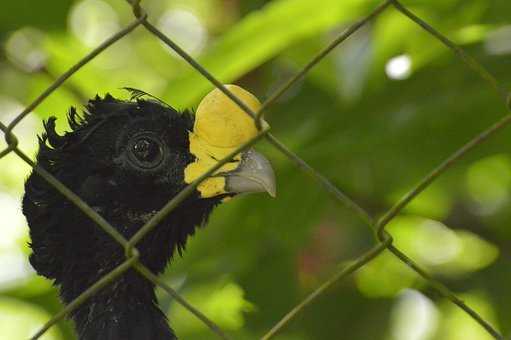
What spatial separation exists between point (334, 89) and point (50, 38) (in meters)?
1.03

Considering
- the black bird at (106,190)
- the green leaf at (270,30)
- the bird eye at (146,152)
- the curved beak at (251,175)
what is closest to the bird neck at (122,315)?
the black bird at (106,190)

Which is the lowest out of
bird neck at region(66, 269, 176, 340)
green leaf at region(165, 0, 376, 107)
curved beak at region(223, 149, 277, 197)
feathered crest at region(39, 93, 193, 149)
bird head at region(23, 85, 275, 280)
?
bird neck at region(66, 269, 176, 340)

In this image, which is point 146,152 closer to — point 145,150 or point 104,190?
point 145,150

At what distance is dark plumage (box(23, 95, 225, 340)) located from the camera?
10.7 feet

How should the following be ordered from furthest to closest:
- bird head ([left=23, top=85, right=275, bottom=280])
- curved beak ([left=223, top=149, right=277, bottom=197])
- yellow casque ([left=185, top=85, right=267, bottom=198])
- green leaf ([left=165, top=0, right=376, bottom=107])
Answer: green leaf ([left=165, top=0, right=376, bottom=107]) → bird head ([left=23, top=85, right=275, bottom=280]) → curved beak ([left=223, top=149, right=277, bottom=197]) → yellow casque ([left=185, top=85, right=267, bottom=198])

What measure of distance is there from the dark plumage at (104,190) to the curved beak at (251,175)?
22 centimetres

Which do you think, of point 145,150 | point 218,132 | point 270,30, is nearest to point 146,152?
point 145,150

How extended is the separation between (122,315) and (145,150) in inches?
17.3

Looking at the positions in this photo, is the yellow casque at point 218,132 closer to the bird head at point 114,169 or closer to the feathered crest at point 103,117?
the bird head at point 114,169

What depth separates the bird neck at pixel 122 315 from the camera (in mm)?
3305

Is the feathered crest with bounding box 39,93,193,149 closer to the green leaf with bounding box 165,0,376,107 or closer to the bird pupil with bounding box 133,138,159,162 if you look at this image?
the bird pupil with bounding box 133,138,159,162

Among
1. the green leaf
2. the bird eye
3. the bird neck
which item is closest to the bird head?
the bird eye

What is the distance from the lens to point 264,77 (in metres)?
4.71

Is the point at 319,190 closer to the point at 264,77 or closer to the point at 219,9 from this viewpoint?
the point at 264,77
